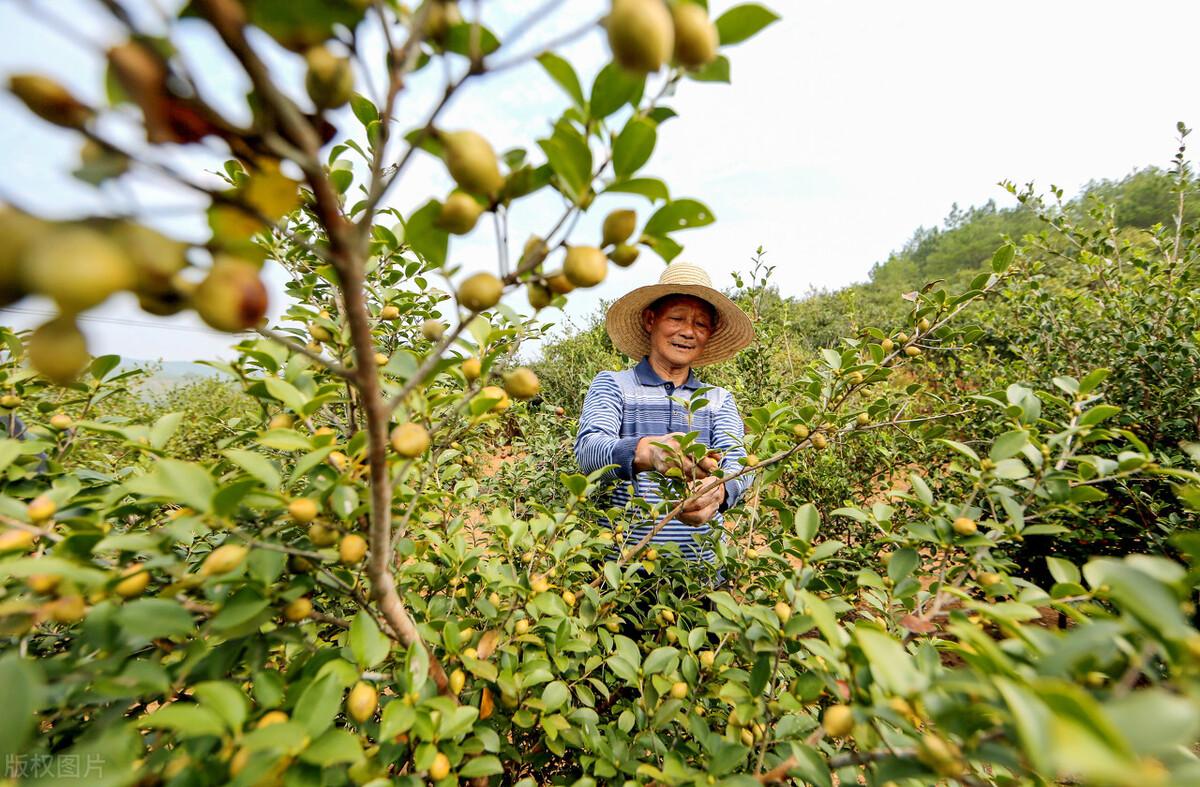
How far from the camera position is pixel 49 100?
0.27m

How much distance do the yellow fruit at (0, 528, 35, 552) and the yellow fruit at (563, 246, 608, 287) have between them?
0.65m

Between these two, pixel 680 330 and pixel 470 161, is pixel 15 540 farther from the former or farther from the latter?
pixel 680 330

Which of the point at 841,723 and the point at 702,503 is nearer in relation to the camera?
the point at 841,723

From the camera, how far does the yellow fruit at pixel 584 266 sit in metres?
0.43

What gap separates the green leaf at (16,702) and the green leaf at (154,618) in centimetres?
6

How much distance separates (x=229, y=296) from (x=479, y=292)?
18 centimetres

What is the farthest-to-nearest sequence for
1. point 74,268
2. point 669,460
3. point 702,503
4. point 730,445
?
point 730,445, point 702,503, point 669,460, point 74,268

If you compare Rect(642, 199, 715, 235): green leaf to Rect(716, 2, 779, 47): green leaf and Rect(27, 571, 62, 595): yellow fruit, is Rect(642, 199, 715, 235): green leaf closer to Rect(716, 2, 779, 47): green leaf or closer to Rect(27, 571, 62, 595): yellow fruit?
Rect(716, 2, 779, 47): green leaf

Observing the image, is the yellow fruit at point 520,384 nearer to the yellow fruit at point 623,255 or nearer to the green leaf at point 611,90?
the yellow fruit at point 623,255

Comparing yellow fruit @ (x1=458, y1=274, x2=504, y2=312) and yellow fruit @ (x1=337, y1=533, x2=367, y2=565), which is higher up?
yellow fruit @ (x1=458, y1=274, x2=504, y2=312)

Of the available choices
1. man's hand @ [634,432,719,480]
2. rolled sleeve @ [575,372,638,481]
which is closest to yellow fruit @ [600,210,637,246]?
man's hand @ [634,432,719,480]

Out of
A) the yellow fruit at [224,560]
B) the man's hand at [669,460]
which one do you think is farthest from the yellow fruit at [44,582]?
the man's hand at [669,460]

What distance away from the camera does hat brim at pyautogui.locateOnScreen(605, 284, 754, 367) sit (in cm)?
212

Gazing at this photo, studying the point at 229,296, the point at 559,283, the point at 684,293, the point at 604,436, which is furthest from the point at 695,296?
the point at 229,296
